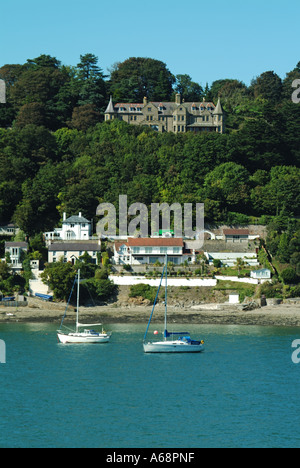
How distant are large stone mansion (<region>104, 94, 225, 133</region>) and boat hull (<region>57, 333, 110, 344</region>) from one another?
137ft

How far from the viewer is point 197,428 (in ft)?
118

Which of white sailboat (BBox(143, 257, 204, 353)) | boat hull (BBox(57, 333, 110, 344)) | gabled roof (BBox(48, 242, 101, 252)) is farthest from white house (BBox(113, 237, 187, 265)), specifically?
white sailboat (BBox(143, 257, 204, 353))

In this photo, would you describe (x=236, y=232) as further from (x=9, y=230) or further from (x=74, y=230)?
(x=9, y=230)

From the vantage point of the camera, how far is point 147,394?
41.2 m

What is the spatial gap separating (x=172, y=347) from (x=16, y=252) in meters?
25.1

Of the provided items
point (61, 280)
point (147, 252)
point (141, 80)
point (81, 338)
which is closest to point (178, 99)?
point (141, 80)

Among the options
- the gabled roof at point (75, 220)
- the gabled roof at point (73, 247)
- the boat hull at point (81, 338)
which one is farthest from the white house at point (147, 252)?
the boat hull at point (81, 338)

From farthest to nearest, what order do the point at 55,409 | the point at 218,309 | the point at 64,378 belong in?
1. the point at 218,309
2. the point at 64,378
3. the point at 55,409

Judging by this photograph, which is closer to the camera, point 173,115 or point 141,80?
point 173,115

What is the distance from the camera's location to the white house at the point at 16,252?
71.8 metres
